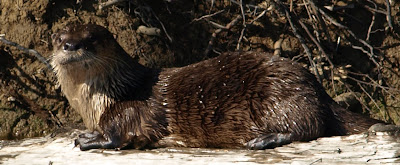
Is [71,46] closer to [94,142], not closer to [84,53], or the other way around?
[84,53]

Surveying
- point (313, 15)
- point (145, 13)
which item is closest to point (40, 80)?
point (145, 13)

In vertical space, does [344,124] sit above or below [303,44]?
below

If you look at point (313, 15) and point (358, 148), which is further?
point (313, 15)

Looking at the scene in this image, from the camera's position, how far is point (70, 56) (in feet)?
10.2

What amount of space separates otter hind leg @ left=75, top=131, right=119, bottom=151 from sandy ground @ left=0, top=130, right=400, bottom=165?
4 centimetres

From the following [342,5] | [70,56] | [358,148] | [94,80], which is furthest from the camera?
[342,5]

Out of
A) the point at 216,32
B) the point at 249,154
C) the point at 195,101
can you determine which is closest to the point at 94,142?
the point at 195,101

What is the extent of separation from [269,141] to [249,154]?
0.57 ft

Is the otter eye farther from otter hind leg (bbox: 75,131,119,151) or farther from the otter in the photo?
otter hind leg (bbox: 75,131,119,151)

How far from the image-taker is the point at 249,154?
2869mm

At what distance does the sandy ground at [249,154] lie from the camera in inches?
106

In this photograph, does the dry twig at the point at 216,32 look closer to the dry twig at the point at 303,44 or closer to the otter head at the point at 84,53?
the dry twig at the point at 303,44

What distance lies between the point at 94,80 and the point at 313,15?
209 cm

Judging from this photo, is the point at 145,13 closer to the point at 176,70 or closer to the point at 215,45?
the point at 215,45
